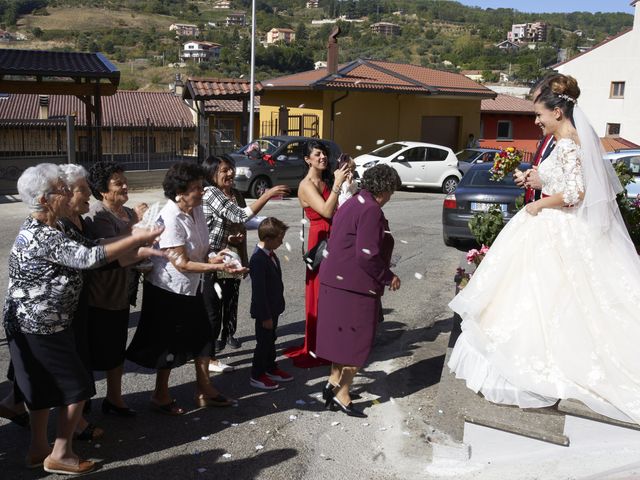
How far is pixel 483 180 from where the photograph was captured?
465 inches

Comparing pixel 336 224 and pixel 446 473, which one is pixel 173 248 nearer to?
pixel 336 224

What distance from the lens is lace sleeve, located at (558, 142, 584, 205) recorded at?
468 centimetres

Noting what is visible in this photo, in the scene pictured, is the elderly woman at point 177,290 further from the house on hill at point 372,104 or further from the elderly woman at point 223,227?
the house on hill at point 372,104

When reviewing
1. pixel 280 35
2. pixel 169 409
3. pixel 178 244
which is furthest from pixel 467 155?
pixel 280 35

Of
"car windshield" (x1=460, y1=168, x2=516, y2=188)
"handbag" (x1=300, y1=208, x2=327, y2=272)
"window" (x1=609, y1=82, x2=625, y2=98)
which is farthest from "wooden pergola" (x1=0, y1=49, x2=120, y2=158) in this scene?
"window" (x1=609, y1=82, x2=625, y2=98)

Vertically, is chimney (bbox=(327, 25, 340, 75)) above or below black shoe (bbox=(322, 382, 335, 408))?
above

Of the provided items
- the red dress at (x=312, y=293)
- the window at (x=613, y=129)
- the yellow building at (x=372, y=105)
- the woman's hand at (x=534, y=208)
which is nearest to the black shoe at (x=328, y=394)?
the red dress at (x=312, y=293)

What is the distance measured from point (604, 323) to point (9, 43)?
355 feet

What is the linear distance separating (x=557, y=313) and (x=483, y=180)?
7505 mm

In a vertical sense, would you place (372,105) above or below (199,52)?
below

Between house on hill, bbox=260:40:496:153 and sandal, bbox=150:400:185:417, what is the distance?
67.2 ft

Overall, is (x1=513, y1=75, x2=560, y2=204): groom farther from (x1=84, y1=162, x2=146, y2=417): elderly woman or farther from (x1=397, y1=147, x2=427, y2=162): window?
(x1=397, y1=147, x2=427, y2=162): window

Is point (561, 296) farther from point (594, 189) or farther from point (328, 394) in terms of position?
point (328, 394)

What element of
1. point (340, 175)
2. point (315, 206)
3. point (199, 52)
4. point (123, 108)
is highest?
point (199, 52)
